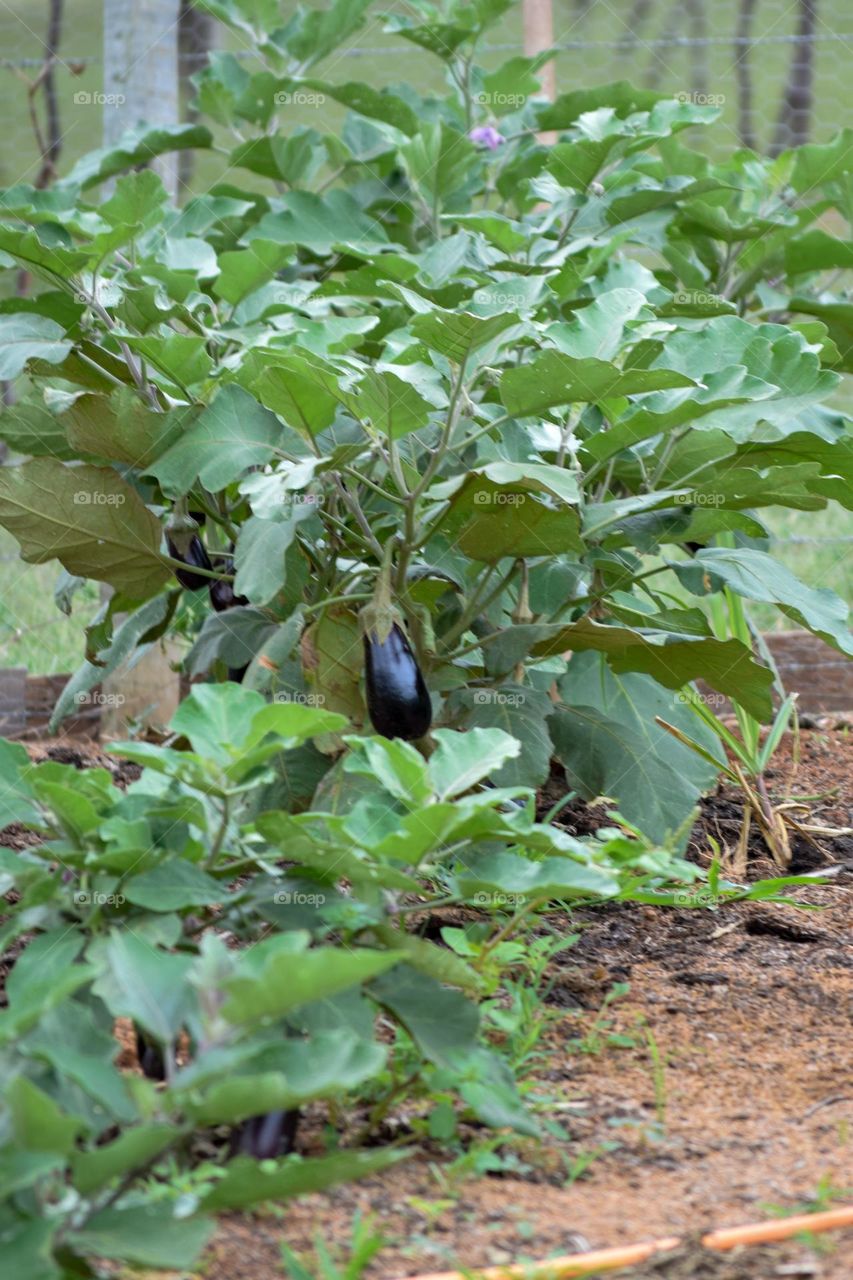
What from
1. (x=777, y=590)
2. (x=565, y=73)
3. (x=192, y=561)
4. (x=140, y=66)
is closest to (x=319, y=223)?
(x=192, y=561)

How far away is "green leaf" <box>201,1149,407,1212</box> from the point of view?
0.91 m

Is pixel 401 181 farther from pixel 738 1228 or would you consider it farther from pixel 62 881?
pixel 738 1228

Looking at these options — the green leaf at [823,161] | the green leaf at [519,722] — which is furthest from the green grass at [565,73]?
the green leaf at [519,722]

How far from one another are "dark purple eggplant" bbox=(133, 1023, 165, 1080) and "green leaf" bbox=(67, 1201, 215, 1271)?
0.25 meters

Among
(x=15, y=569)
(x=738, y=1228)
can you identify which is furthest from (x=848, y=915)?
(x=15, y=569)

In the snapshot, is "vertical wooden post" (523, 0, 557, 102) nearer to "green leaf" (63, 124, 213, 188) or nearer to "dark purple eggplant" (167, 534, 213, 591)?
"green leaf" (63, 124, 213, 188)

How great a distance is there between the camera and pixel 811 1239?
0.98m

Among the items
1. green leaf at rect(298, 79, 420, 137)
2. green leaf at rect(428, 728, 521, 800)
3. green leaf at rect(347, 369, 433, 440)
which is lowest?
green leaf at rect(428, 728, 521, 800)

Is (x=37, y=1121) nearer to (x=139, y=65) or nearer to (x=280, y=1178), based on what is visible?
(x=280, y=1178)

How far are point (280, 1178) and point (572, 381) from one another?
83 cm

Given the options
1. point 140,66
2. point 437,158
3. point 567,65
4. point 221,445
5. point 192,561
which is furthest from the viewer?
point 567,65

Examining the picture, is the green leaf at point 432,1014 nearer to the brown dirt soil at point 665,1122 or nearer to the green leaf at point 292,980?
the brown dirt soil at point 665,1122

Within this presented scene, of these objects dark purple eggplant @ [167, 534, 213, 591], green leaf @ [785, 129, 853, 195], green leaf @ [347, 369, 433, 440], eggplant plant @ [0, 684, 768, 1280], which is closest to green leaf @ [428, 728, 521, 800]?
eggplant plant @ [0, 684, 768, 1280]

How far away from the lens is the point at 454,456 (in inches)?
68.2
